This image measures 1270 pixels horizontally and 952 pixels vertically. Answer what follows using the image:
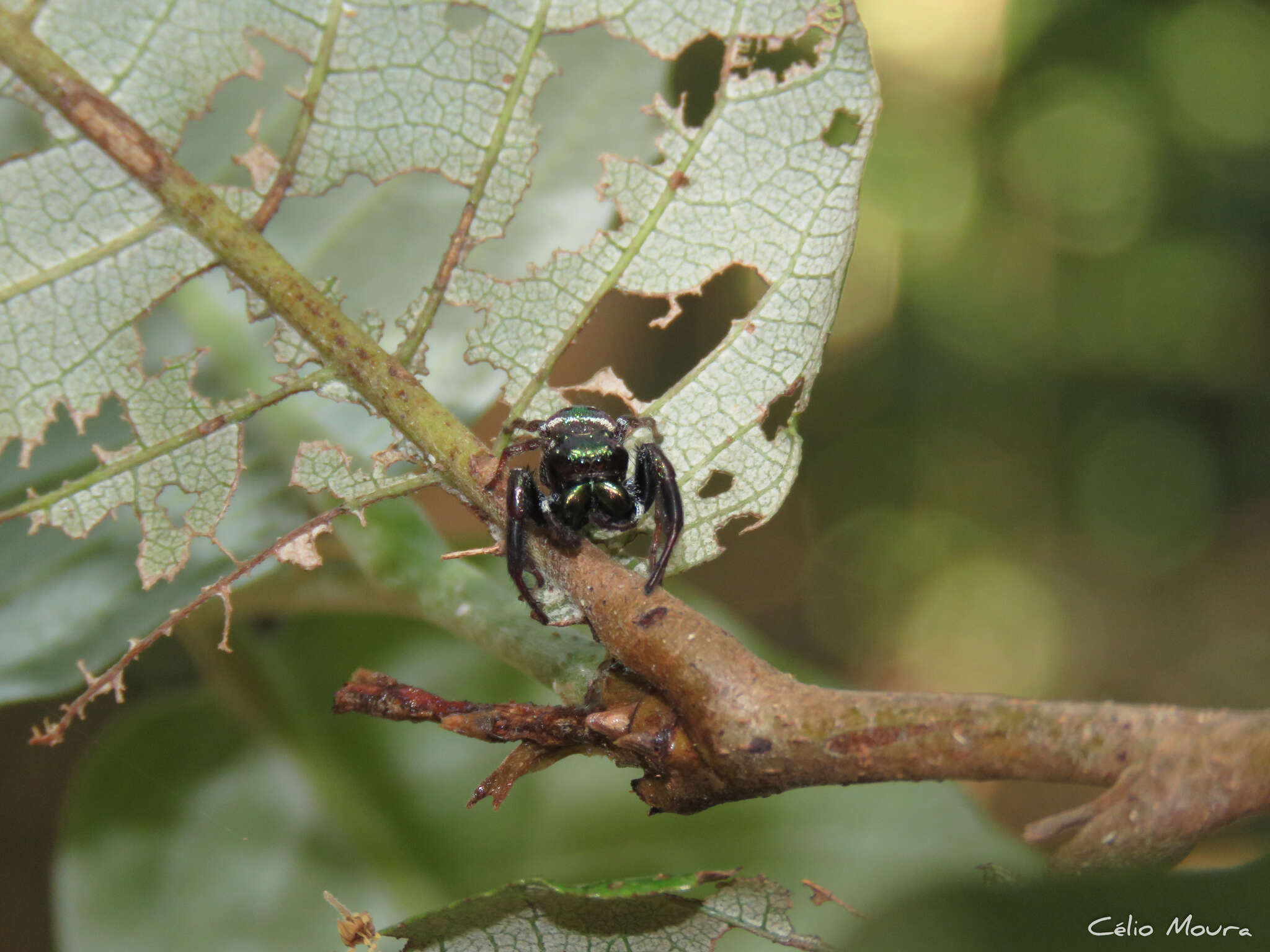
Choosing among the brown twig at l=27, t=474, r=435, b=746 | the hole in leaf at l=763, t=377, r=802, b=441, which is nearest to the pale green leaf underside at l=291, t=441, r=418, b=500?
the brown twig at l=27, t=474, r=435, b=746

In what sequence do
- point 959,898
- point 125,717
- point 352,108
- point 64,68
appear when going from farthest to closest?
point 125,717 < point 352,108 < point 64,68 < point 959,898

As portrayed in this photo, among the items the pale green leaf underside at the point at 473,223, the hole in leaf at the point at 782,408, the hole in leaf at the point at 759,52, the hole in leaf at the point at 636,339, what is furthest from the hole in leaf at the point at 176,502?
the hole in leaf at the point at 636,339

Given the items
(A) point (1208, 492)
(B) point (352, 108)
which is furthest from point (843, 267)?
(A) point (1208, 492)

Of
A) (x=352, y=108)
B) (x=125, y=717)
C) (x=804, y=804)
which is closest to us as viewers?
(x=352, y=108)

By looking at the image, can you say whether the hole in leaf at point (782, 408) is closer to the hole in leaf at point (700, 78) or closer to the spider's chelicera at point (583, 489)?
the spider's chelicera at point (583, 489)

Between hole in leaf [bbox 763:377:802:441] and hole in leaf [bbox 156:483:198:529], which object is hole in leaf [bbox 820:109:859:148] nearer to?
hole in leaf [bbox 763:377:802:441]

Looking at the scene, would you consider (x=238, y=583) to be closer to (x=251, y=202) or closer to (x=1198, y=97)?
(x=251, y=202)
